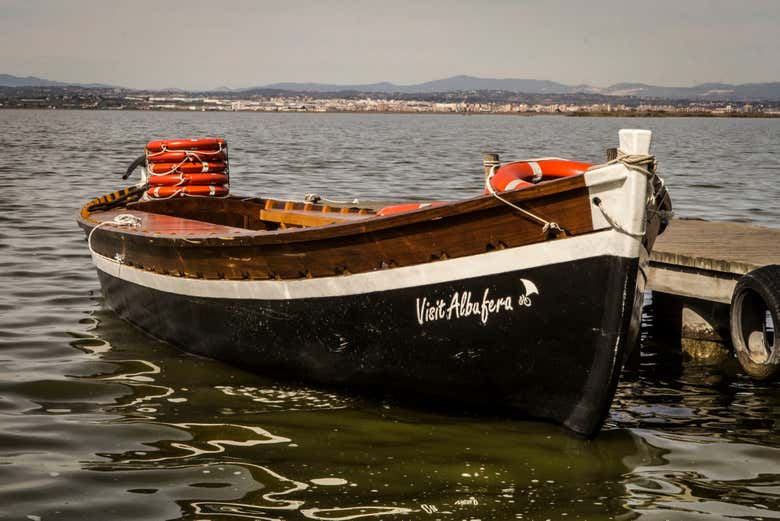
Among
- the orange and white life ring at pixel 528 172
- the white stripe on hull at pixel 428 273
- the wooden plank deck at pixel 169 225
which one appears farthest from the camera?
the wooden plank deck at pixel 169 225

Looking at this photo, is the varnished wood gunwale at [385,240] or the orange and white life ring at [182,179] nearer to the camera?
the varnished wood gunwale at [385,240]

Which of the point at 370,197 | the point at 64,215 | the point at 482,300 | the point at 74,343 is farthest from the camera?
the point at 370,197

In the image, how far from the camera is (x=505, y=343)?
6625 mm

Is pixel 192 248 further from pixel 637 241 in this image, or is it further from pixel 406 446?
pixel 637 241

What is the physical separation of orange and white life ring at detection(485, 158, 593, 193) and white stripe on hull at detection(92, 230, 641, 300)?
2.04 ft

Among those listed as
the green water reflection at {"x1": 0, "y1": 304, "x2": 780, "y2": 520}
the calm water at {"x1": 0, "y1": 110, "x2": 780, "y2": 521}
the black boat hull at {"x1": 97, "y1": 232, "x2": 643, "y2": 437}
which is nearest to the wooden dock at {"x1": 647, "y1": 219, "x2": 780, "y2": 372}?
the calm water at {"x1": 0, "y1": 110, "x2": 780, "y2": 521}

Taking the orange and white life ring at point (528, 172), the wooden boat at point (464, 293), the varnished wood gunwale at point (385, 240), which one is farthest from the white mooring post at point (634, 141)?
the orange and white life ring at point (528, 172)

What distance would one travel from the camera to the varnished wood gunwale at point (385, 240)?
6.14 metres

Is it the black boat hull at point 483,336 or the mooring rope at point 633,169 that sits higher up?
the mooring rope at point 633,169

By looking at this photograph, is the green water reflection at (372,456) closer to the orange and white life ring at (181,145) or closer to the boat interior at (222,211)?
the boat interior at (222,211)

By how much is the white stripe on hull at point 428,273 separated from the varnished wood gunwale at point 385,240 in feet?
0.16

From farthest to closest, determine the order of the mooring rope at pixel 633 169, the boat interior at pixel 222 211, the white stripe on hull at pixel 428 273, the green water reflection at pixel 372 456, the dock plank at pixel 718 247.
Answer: the boat interior at pixel 222 211, the dock plank at pixel 718 247, the white stripe on hull at pixel 428 273, the mooring rope at pixel 633 169, the green water reflection at pixel 372 456

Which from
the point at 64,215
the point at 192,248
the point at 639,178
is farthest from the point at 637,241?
the point at 64,215

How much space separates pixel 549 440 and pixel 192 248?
3.41 metres
